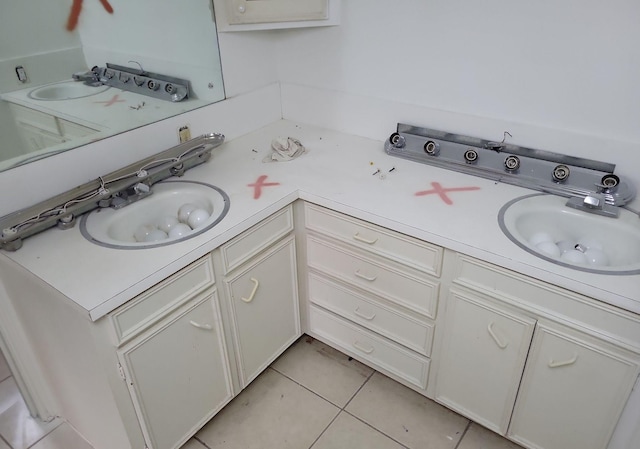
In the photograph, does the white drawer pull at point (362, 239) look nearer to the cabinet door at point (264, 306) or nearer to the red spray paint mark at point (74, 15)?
the cabinet door at point (264, 306)

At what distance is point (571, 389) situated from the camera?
1.39 m

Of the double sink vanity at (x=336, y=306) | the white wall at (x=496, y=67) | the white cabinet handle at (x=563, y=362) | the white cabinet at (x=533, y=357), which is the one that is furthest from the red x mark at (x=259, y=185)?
the white cabinet handle at (x=563, y=362)

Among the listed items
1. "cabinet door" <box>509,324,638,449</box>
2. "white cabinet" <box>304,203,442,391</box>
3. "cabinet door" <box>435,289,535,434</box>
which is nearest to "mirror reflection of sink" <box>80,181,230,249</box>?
"white cabinet" <box>304,203,442,391</box>

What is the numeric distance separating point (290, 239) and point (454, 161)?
26.5 inches

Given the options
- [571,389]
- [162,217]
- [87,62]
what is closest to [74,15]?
[87,62]

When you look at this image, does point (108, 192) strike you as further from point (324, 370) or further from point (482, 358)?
point (482, 358)

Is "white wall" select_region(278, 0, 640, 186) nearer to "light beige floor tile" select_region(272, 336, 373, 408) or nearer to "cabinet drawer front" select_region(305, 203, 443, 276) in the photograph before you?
"cabinet drawer front" select_region(305, 203, 443, 276)

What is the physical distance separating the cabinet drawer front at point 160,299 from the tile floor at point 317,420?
0.63m

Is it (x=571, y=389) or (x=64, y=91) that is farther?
(x=64, y=91)

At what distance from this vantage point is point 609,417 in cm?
135

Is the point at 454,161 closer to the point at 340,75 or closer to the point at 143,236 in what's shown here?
the point at 340,75

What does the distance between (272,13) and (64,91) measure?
789 millimetres

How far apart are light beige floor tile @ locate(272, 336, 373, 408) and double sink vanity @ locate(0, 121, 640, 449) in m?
0.11

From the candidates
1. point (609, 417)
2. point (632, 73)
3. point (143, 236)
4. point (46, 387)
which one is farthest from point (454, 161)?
point (46, 387)
